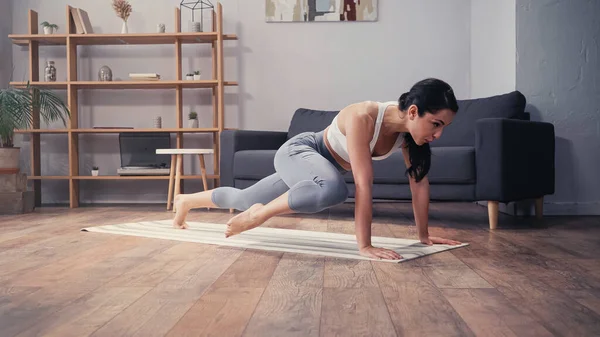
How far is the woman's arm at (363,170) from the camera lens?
6.76 feet

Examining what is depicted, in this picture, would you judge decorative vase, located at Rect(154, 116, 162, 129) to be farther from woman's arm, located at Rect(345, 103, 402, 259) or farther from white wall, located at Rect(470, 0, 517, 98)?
woman's arm, located at Rect(345, 103, 402, 259)

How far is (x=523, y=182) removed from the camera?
3252mm

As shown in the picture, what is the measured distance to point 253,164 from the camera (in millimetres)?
3947

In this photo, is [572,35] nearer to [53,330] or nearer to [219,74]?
[219,74]

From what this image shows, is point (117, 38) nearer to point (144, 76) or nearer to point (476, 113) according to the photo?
point (144, 76)

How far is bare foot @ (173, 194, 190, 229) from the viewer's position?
279cm

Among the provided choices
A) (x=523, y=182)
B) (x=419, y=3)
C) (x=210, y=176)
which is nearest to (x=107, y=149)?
(x=210, y=176)

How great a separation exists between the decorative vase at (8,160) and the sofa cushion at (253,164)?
5.45 ft

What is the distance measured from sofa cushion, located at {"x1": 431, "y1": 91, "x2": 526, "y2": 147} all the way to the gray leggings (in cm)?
155

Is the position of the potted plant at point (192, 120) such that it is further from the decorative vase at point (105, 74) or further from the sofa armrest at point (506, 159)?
the sofa armrest at point (506, 159)

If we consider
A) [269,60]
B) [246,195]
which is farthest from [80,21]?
[246,195]

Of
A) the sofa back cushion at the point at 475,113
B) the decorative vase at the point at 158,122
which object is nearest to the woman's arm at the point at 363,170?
the sofa back cushion at the point at 475,113

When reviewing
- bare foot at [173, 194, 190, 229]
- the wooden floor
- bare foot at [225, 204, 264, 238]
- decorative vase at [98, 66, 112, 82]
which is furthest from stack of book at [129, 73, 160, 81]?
bare foot at [225, 204, 264, 238]

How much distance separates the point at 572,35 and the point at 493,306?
9.75 feet
